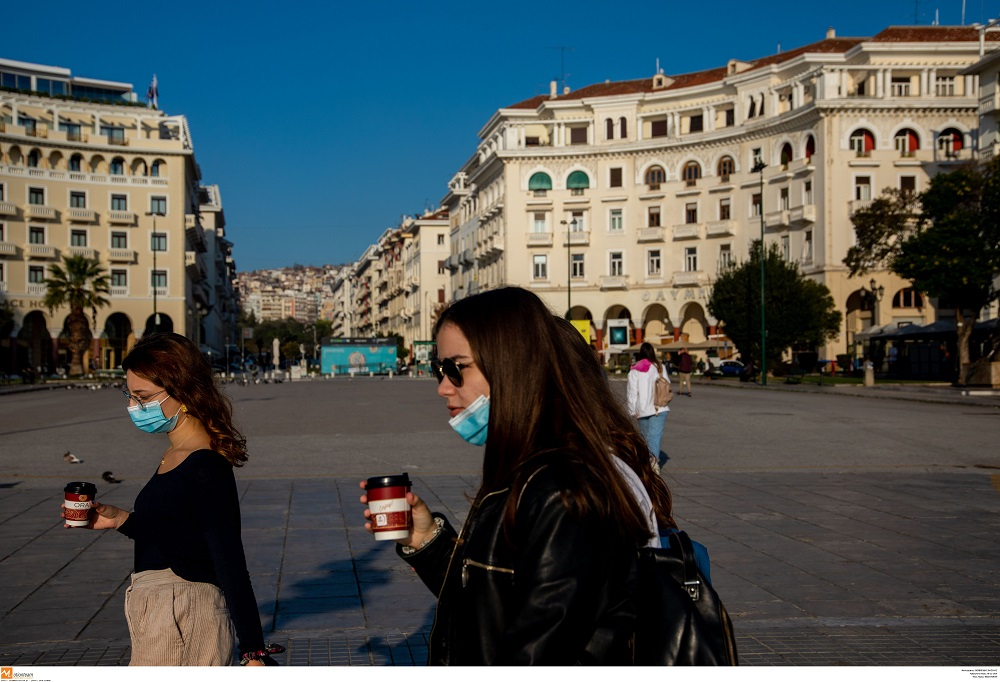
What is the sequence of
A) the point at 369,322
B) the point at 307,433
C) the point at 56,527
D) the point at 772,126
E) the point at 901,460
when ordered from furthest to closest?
the point at 369,322, the point at 772,126, the point at 307,433, the point at 901,460, the point at 56,527

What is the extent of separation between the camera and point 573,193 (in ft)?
252

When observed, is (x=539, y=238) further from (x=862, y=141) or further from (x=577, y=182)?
(x=862, y=141)

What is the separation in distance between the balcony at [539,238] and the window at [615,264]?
4.58 m

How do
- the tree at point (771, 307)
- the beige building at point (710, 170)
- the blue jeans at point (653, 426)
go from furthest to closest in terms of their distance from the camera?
the beige building at point (710, 170) < the tree at point (771, 307) < the blue jeans at point (653, 426)

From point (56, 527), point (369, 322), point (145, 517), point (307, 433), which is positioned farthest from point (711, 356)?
point (369, 322)

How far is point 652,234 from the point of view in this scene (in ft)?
246

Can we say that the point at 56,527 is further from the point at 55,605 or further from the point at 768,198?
the point at 768,198

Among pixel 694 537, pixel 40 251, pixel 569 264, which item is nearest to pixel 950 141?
pixel 569 264

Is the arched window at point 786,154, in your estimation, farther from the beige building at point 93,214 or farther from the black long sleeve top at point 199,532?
the black long sleeve top at point 199,532

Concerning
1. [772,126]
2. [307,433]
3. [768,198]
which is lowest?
[307,433]

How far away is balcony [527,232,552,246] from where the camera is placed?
77.1m

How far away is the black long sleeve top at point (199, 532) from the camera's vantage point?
3.27m

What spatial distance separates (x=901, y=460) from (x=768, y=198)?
55.7 m

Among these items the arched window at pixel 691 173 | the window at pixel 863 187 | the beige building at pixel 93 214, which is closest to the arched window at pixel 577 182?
the arched window at pixel 691 173
